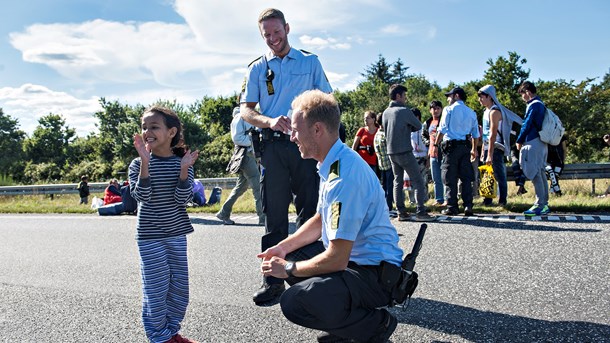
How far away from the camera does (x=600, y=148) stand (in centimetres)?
3491

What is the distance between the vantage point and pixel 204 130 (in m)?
50.7

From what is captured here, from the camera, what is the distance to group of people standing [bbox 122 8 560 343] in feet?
9.31

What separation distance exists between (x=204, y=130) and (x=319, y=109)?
4889 cm

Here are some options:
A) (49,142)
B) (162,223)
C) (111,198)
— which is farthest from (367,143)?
(49,142)

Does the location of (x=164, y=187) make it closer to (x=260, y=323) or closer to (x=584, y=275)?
(x=260, y=323)

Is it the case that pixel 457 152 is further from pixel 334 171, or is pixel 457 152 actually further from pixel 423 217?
pixel 334 171

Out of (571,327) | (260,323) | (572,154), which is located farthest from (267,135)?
(572,154)

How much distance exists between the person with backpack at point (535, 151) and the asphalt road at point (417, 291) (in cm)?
54

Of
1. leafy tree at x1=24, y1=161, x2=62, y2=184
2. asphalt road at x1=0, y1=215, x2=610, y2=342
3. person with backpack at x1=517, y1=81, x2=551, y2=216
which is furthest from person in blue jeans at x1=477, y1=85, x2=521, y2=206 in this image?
leafy tree at x1=24, y1=161, x2=62, y2=184

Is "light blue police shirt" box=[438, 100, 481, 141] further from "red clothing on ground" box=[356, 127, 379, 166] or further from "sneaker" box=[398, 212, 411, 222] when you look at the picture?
"red clothing on ground" box=[356, 127, 379, 166]

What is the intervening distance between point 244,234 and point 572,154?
3227 cm

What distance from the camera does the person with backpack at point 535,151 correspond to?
25.5 ft

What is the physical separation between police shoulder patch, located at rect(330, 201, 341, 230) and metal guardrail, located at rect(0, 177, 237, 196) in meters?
11.7

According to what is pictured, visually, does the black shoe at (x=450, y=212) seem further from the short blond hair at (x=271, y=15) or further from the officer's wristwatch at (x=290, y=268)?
the officer's wristwatch at (x=290, y=268)
